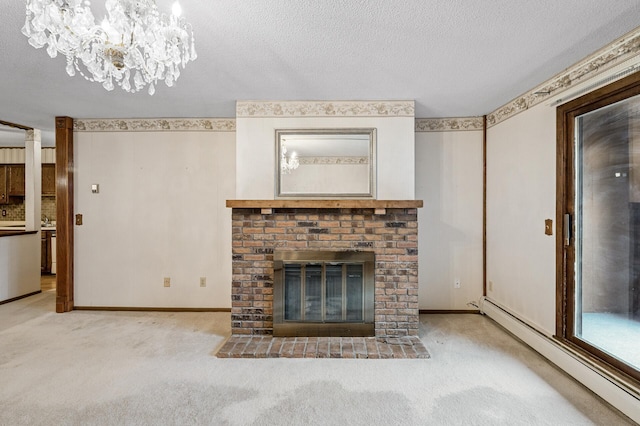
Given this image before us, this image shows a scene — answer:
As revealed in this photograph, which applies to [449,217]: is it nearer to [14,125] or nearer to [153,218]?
[153,218]

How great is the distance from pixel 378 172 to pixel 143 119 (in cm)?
282

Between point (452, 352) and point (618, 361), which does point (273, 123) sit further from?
point (618, 361)

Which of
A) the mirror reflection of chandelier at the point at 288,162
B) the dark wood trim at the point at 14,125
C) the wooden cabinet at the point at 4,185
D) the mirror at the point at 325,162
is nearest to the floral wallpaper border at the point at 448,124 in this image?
the mirror at the point at 325,162

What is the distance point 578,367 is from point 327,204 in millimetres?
2213

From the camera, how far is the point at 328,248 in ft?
10.3

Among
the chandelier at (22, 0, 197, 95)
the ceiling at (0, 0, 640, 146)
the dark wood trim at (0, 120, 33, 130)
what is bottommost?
the chandelier at (22, 0, 197, 95)

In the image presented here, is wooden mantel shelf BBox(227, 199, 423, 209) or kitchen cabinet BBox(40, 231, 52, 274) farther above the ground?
wooden mantel shelf BBox(227, 199, 423, 209)

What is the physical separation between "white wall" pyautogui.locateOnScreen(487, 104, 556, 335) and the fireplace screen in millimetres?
1436

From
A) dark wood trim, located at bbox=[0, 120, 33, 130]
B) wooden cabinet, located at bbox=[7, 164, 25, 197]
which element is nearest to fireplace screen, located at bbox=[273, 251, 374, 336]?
dark wood trim, located at bbox=[0, 120, 33, 130]

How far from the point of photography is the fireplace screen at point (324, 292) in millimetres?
3068

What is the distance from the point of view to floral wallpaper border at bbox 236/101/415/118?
3.17m

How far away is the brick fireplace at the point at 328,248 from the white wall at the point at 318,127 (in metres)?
0.21

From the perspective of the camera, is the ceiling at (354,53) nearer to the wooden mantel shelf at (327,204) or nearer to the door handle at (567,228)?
the wooden mantel shelf at (327,204)

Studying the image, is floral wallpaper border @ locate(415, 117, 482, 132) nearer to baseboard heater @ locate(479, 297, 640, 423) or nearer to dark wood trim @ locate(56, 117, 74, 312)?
baseboard heater @ locate(479, 297, 640, 423)
